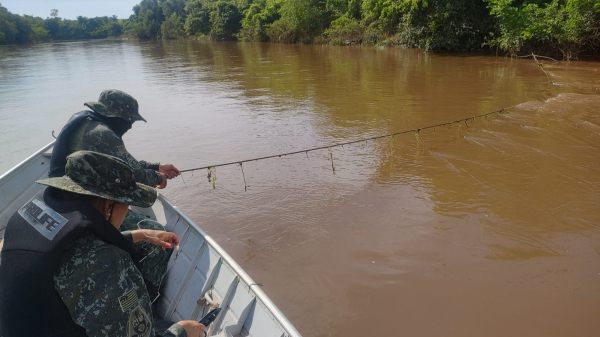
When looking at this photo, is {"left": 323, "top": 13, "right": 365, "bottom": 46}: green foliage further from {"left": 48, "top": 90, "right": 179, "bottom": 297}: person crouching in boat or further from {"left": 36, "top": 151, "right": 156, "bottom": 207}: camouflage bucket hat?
{"left": 36, "top": 151, "right": 156, "bottom": 207}: camouflage bucket hat

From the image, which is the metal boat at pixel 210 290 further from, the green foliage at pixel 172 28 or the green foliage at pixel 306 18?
the green foliage at pixel 172 28

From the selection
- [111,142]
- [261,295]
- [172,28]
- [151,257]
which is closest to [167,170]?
[111,142]

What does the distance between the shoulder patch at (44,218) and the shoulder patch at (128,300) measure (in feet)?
1.29

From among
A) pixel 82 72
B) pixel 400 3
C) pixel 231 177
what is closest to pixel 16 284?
→ pixel 231 177

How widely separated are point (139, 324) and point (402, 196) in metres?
4.51

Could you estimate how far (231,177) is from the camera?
679 cm

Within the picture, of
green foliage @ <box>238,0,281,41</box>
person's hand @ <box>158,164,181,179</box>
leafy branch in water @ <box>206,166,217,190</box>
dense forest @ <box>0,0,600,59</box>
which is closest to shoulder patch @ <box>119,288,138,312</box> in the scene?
person's hand @ <box>158,164,181,179</box>

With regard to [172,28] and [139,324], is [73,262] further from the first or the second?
[172,28]

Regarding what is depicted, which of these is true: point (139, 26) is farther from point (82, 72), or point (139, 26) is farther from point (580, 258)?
point (580, 258)

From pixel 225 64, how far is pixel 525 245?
2088 cm

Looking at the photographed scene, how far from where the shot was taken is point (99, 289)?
162cm

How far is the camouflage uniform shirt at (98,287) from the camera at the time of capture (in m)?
1.58

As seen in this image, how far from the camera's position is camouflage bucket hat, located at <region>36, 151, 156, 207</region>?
166cm

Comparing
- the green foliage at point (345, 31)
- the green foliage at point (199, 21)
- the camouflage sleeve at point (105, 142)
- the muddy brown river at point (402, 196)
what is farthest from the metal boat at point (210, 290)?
the green foliage at point (199, 21)
